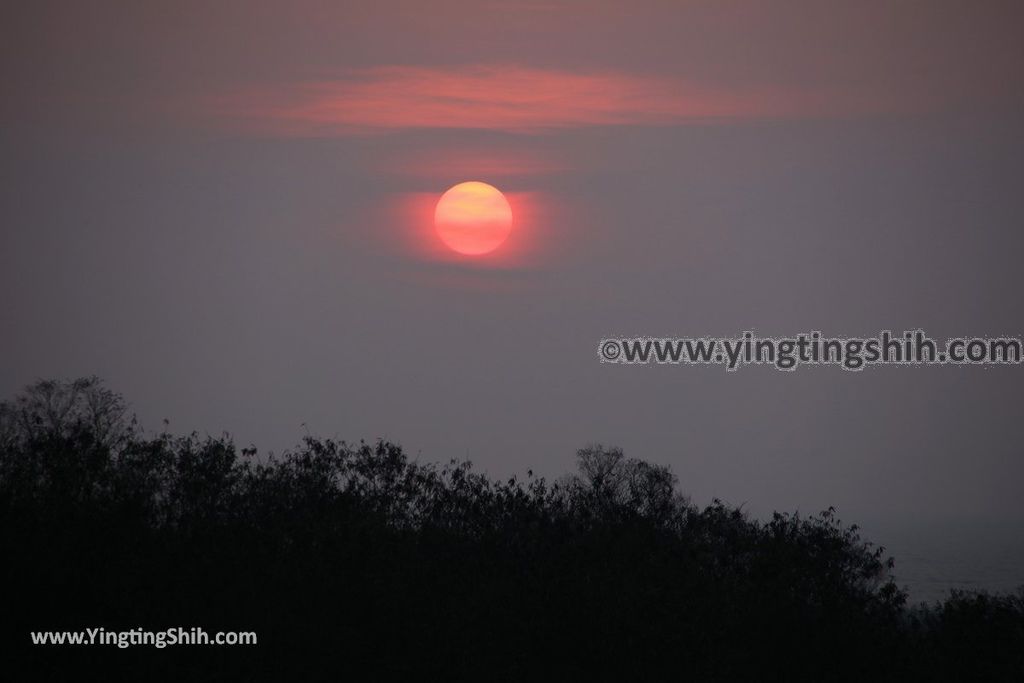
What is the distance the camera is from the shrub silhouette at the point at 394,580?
24656 mm

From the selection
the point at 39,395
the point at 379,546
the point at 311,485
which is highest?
the point at 39,395

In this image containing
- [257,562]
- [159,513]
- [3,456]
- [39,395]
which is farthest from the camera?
[39,395]

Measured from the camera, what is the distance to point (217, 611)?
25.0m

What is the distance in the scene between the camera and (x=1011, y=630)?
39.2 meters

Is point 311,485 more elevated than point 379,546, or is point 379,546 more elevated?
point 311,485

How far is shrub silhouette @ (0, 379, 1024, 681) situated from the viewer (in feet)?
80.9

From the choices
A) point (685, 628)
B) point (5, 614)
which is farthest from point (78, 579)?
point (685, 628)

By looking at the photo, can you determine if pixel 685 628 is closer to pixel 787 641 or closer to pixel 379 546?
pixel 787 641

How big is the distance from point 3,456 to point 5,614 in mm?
8411

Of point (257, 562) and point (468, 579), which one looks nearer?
point (257, 562)

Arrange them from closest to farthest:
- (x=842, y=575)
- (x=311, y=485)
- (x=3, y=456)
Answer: (x=3, y=456) < (x=311, y=485) < (x=842, y=575)

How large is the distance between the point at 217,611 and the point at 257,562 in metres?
1.85

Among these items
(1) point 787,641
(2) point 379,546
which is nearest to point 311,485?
(2) point 379,546

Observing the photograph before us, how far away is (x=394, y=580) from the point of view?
1085 inches
